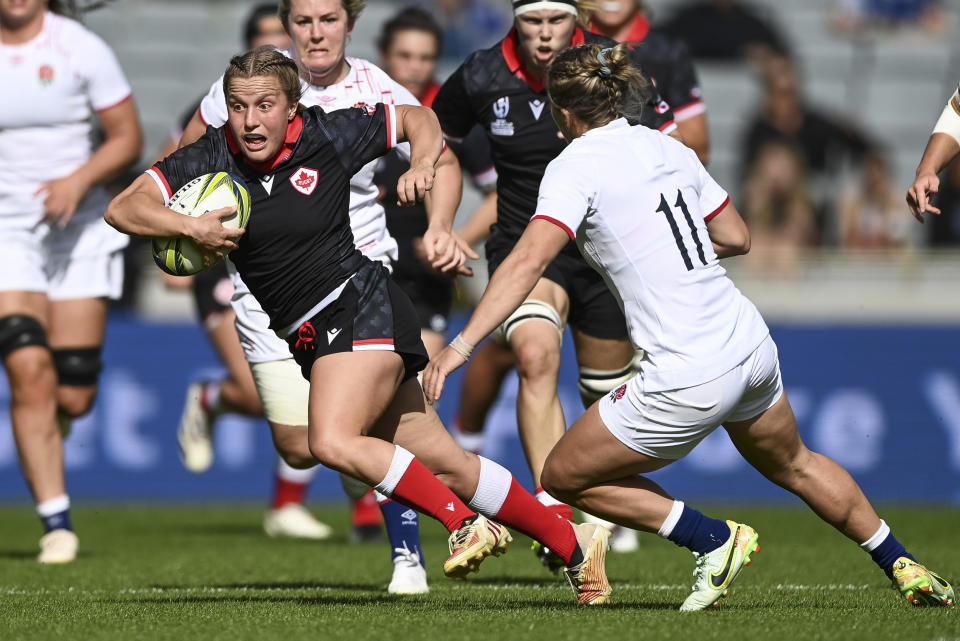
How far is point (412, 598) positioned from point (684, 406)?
1437mm

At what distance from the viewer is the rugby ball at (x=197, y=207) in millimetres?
4750

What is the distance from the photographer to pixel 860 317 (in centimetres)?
1162

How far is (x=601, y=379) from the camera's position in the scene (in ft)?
21.8

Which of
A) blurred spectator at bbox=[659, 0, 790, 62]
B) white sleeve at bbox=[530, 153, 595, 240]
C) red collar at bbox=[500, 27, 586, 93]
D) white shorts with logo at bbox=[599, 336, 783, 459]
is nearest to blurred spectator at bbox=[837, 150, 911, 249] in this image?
blurred spectator at bbox=[659, 0, 790, 62]

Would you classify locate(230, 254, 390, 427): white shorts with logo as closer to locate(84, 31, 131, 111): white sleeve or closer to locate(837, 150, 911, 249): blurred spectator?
locate(84, 31, 131, 111): white sleeve

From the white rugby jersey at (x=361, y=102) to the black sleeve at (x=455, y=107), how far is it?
0.51 meters

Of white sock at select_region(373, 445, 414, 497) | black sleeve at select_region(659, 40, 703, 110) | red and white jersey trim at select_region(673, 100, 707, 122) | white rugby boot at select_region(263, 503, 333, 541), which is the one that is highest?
black sleeve at select_region(659, 40, 703, 110)

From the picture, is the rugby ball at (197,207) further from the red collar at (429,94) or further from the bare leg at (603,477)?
the red collar at (429,94)

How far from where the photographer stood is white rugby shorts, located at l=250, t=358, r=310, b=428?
604cm

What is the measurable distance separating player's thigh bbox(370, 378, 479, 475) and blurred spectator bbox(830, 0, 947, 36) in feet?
38.3

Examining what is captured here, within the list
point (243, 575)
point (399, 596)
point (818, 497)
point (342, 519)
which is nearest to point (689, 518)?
point (818, 497)

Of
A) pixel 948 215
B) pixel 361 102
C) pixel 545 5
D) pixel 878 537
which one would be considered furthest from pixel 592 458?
pixel 948 215

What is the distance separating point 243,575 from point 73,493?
15.1 ft

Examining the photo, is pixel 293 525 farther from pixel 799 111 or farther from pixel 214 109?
pixel 799 111
